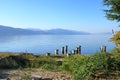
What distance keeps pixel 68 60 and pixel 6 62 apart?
3890mm

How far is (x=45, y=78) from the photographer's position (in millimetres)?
14219

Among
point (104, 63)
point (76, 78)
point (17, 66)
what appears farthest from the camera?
point (17, 66)

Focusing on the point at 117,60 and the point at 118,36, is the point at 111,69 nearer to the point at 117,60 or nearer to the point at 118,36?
the point at 117,60

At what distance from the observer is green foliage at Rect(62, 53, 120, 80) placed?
13.5m

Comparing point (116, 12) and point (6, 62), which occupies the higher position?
point (116, 12)

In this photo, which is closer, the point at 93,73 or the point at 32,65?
the point at 93,73

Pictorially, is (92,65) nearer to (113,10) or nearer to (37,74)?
(37,74)

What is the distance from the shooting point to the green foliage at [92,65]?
44.2 feet

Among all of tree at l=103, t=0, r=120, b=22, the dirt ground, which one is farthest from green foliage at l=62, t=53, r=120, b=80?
tree at l=103, t=0, r=120, b=22

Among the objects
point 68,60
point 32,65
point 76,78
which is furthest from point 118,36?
point 76,78

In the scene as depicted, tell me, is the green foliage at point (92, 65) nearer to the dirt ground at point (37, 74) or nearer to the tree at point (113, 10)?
the dirt ground at point (37, 74)

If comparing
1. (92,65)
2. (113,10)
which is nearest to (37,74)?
(92,65)

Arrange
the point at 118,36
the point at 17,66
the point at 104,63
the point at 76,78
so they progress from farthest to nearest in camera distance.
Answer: the point at 118,36, the point at 17,66, the point at 104,63, the point at 76,78

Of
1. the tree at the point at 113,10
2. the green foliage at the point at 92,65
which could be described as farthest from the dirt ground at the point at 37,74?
the tree at the point at 113,10
